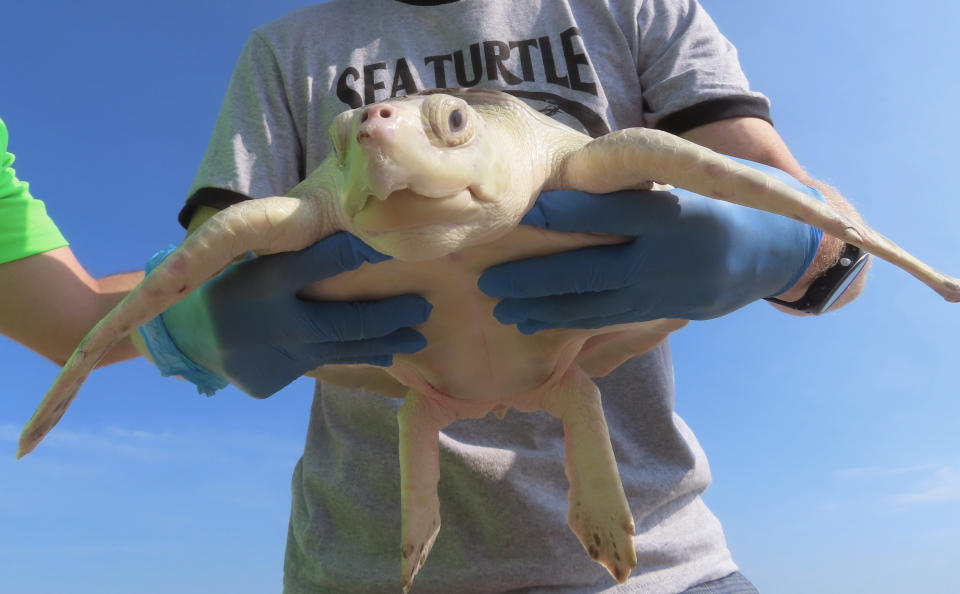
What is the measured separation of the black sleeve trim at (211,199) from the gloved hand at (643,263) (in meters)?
1.00

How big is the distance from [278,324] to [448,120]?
703 mm

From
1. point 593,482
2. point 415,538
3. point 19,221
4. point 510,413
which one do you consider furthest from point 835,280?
point 19,221

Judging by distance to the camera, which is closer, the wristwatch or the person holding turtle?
the person holding turtle

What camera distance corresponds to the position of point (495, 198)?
1.22 metres

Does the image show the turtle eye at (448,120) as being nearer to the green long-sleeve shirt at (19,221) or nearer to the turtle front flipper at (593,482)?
the turtle front flipper at (593,482)

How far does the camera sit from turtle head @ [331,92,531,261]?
1.08 m

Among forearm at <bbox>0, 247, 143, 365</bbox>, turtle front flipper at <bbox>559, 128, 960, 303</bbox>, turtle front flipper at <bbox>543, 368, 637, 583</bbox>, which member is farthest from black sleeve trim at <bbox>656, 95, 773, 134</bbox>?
forearm at <bbox>0, 247, 143, 365</bbox>

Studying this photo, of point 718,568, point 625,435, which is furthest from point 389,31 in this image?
point 718,568

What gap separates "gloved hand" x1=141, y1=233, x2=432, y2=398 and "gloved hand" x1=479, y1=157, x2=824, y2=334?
280 millimetres

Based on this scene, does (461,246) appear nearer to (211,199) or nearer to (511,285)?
(511,285)

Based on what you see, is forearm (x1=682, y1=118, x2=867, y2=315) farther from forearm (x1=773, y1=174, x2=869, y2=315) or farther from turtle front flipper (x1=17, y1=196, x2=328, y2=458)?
turtle front flipper (x1=17, y1=196, x2=328, y2=458)

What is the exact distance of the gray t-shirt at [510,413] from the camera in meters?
1.87

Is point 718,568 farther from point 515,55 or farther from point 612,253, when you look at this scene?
point 515,55

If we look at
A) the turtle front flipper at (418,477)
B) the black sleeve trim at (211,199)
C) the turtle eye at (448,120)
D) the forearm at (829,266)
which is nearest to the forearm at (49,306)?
the black sleeve trim at (211,199)
